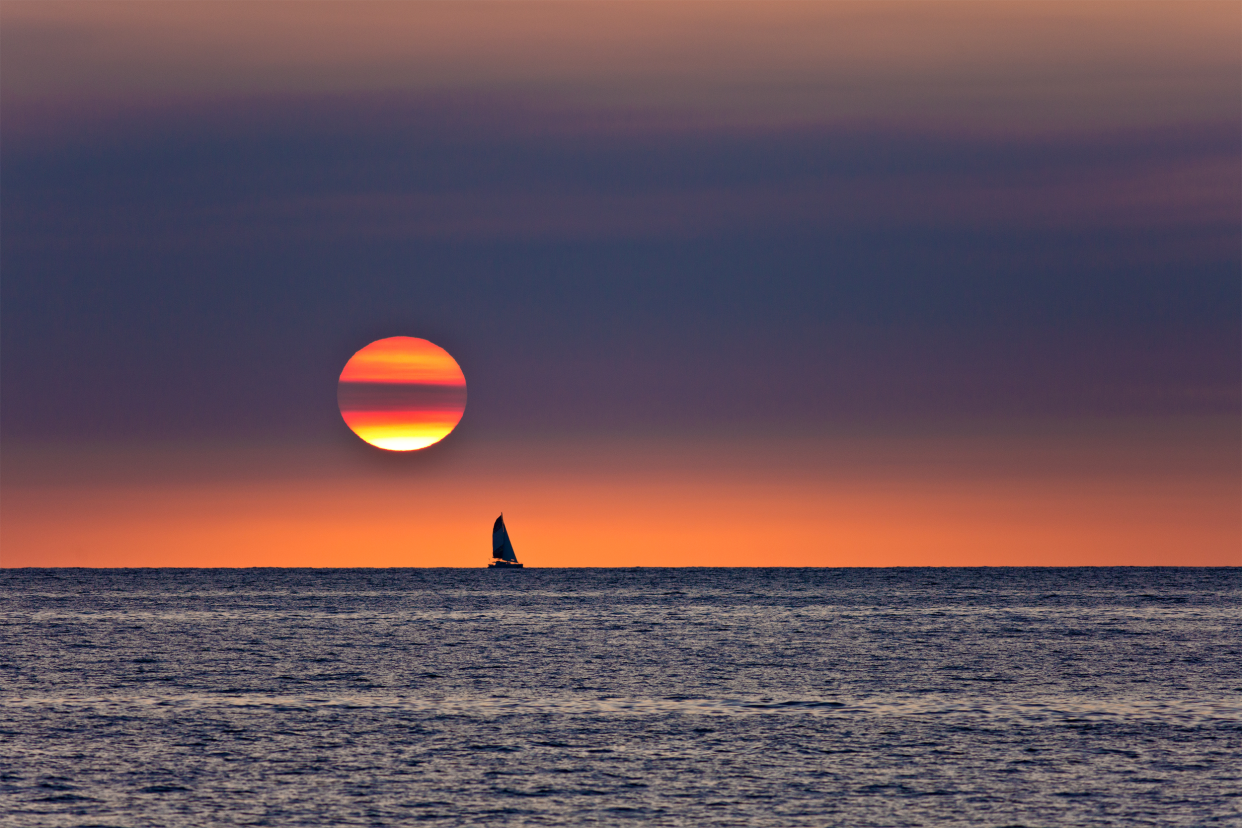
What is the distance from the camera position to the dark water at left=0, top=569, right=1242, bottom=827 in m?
37.3

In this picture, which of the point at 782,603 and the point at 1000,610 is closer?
the point at 1000,610

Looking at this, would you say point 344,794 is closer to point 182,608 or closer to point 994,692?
point 994,692

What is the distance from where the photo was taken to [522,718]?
5441cm

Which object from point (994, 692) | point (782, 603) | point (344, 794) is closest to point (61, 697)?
point (344, 794)

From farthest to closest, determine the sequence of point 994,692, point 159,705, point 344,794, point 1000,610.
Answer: point 1000,610
point 994,692
point 159,705
point 344,794

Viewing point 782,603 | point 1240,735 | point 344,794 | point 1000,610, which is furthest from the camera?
point 782,603

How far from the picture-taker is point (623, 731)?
1997 inches

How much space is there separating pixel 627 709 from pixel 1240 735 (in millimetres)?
23659

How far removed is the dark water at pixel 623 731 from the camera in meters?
37.3

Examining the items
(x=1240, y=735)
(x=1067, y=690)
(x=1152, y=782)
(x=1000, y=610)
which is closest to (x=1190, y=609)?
(x=1000, y=610)

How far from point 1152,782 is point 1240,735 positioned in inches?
418

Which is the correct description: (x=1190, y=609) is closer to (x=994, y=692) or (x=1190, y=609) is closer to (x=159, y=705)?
(x=994, y=692)

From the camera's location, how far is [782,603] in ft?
609

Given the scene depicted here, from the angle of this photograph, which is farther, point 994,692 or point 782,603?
point 782,603
